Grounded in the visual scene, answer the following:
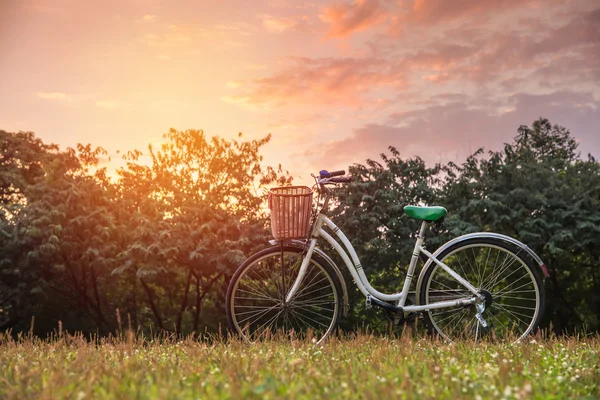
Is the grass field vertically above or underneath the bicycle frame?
underneath

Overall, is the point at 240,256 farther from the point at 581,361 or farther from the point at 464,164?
the point at 581,361

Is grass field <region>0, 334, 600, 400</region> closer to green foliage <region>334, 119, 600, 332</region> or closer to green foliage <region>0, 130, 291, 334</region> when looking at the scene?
green foliage <region>334, 119, 600, 332</region>

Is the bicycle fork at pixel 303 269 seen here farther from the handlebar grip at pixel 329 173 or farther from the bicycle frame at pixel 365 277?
the handlebar grip at pixel 329 173

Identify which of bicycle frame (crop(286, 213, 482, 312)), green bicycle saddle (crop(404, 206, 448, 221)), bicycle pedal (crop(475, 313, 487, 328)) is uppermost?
green bicycle saddle (crop(404, 206, 448, 221))

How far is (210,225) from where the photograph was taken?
15.7m

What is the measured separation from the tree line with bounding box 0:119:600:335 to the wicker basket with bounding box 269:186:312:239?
24.5ft

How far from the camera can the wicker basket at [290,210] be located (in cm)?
560

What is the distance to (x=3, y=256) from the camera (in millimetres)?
16891

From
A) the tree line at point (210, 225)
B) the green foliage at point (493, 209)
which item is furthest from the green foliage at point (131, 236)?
the green foliage at point (493, 209)

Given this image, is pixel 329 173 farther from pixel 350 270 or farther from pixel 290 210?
pixel 350 270

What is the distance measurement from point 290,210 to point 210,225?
10.3 meters

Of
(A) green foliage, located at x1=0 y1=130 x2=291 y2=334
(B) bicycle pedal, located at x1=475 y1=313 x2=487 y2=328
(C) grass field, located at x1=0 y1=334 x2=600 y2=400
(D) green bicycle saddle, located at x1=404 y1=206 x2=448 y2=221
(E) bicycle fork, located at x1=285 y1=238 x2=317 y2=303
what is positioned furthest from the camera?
(A) green foliage, located at x1=0 y1=130 x2=291 y2=334

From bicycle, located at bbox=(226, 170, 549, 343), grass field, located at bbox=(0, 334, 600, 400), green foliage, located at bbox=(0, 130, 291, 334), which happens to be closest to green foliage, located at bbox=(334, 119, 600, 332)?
green foliage, located at bbox=(0, 130, 291, 334)

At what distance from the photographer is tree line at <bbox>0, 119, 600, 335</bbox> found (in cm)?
1345
